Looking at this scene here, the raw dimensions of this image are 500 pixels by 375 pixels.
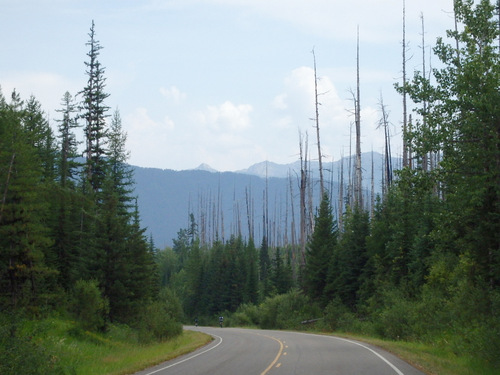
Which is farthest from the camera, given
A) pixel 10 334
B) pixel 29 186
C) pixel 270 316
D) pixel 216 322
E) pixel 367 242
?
pixel 216 322

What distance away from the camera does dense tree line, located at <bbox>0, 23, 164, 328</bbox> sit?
27.8m

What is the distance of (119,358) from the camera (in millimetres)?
21781

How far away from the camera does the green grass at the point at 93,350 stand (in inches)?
699

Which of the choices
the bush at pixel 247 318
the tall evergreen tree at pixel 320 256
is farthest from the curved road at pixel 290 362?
the bush at pixel 247 318

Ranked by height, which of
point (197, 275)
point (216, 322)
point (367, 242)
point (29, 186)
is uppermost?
point (29, 186)

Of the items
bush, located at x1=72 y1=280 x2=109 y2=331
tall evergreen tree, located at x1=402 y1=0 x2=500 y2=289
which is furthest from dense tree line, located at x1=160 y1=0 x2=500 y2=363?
bush, located at x1=72 y1=280 x2=109 y2=331

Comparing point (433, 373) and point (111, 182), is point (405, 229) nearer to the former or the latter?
point (111, 182)

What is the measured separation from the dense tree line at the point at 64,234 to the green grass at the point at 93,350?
5.25 feet

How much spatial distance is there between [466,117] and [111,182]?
93.2 ft

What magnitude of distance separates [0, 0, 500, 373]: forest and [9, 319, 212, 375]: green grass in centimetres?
99

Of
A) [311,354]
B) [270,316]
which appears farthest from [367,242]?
[311,354]

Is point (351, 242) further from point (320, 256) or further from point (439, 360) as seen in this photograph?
point (439, 360)

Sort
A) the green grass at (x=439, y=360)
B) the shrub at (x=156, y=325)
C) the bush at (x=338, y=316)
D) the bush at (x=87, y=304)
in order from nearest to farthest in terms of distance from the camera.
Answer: the green grass at (x=439, y=360), the bush at (x=87, y=304), the shrub at (x=156, y=325), the bush at (x=338, y=316)

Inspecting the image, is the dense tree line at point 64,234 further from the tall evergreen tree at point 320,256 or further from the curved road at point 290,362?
the tall evergreen tree at point 320,256
